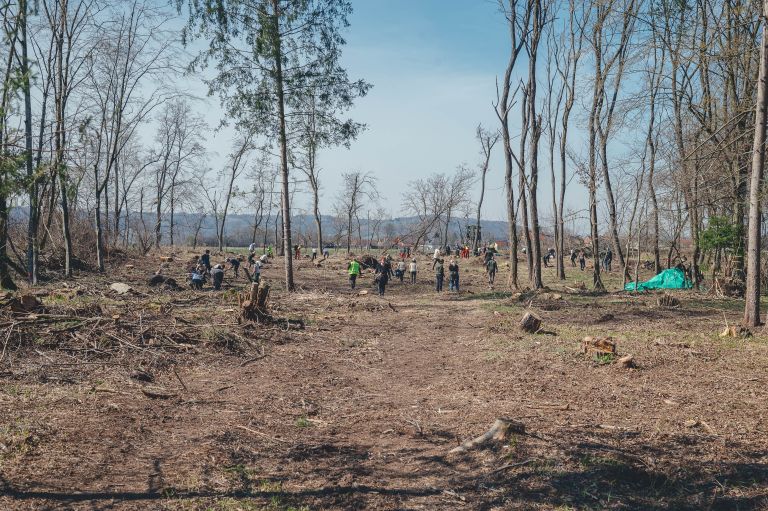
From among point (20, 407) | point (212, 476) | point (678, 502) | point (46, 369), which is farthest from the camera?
point (46, 369)

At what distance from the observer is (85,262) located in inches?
1003

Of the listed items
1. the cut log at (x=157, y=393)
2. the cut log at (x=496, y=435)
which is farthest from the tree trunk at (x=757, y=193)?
the cut log at (x=157, y=393)

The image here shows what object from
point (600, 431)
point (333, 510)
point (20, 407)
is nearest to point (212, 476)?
point (333, 510)

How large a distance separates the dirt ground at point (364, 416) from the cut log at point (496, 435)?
0.31 feet

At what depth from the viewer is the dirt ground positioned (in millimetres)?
4324

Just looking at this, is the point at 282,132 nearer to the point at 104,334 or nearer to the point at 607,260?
the point at 104,334

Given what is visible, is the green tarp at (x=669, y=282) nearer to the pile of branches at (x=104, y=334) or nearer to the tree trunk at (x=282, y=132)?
the tree trunk at (x=282, y=132)

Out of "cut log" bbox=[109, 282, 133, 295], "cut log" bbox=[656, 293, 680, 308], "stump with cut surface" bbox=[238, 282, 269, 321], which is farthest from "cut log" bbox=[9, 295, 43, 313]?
"cut log" bbox=[656, 293, 680, 308]

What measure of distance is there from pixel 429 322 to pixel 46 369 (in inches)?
357

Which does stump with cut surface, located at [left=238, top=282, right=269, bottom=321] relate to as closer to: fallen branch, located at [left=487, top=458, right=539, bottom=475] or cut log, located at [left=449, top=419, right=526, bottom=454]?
cut log, located at [left=449, top=419, right=526, bottom=454]

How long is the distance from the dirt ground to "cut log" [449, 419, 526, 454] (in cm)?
10

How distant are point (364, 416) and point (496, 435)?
1857 millimetres

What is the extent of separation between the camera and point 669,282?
2312 centimetres

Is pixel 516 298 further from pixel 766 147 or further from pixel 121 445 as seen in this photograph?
pixel 121 445
